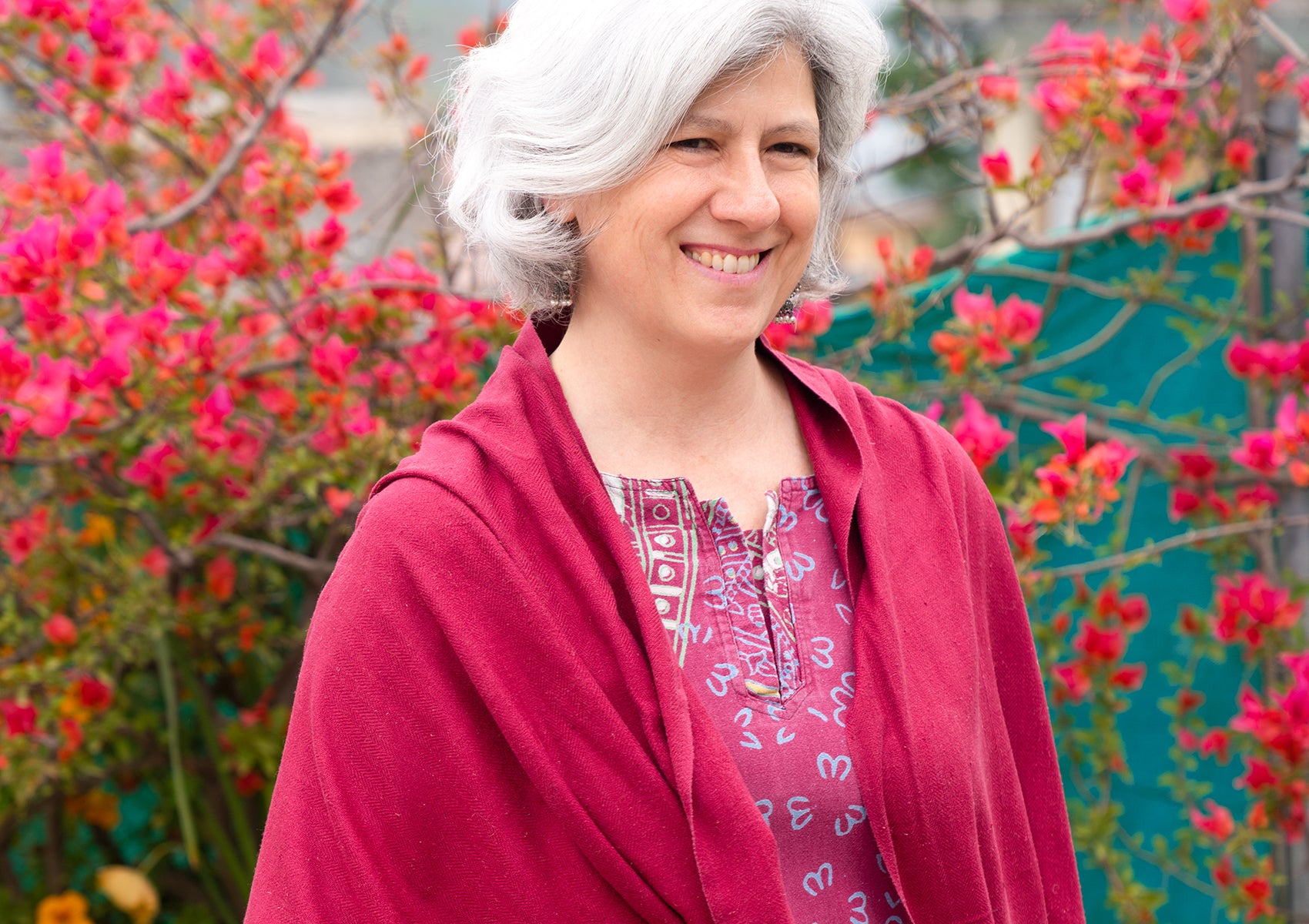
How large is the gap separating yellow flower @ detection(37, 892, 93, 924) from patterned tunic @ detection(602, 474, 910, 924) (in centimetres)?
188

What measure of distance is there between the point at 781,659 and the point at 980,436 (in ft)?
3.03

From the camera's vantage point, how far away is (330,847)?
117cm

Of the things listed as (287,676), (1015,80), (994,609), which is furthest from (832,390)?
(287,676)

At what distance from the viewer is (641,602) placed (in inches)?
46.5

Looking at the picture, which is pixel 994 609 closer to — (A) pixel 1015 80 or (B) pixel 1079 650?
(B) pixel 1079 650

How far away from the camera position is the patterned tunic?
120 centimetres

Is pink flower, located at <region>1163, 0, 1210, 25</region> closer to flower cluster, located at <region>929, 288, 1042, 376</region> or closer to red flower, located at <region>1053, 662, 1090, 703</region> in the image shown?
flower cluster, located at <region>929, 288, 1042, 376</region>

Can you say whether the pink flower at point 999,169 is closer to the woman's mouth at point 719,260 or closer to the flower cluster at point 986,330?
the flower cluster at point 986,330

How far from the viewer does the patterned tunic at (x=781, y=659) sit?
1.20 m

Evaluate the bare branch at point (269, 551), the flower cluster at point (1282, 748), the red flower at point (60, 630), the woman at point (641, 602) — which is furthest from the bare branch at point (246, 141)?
the flower cluster at point (1282, 748)

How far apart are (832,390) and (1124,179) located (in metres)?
1.19

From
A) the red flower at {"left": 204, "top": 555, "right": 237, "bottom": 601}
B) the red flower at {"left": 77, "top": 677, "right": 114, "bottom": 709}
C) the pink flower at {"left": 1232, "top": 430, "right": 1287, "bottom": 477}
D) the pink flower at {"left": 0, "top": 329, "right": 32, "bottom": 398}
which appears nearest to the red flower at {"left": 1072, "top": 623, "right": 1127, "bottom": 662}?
the pink flower at {"left": 1232, "top": 430, "right": 1287, "bottom": 477}

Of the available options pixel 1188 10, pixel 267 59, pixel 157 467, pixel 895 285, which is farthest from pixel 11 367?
pixel 1188 10

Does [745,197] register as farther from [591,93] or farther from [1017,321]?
[1017,321]
